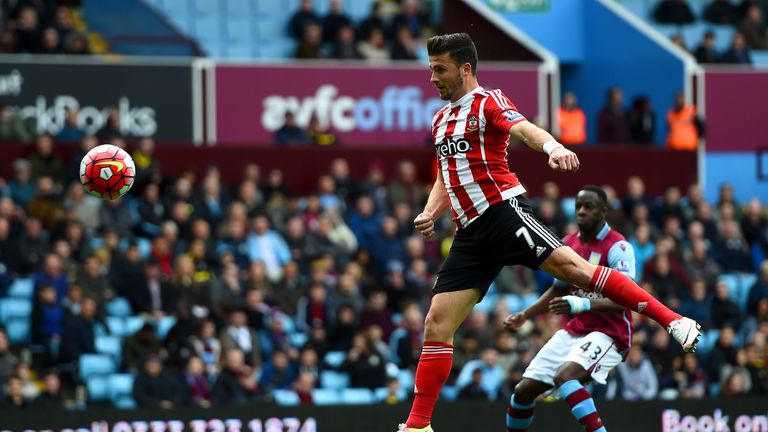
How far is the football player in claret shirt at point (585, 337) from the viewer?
1025 centimetres

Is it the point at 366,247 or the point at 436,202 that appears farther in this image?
the point at 366,247

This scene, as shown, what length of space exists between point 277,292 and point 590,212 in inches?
297

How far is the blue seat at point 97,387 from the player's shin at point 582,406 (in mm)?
6792

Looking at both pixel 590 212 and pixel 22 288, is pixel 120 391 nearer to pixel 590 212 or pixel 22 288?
pixel 22 288

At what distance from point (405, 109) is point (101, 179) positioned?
40.5ft

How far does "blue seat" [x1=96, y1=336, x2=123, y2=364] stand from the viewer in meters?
16.0

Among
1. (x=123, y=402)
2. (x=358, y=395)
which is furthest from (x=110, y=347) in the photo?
(x=358, y=395)

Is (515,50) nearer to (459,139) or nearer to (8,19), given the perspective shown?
(8,19)

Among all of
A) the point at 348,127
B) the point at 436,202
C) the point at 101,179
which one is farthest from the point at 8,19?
the point at 436,202

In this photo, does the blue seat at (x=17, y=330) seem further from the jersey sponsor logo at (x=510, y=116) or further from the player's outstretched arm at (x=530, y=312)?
the jersey sponsor logo at (x=510, y=116)

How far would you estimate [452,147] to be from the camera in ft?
28.8

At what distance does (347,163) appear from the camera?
66.1 feet

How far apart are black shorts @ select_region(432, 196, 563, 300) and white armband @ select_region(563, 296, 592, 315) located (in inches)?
44.4

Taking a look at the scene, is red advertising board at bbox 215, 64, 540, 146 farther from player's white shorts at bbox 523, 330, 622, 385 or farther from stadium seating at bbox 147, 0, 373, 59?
player's white shorts at bbox 523, 330, 622, 385
